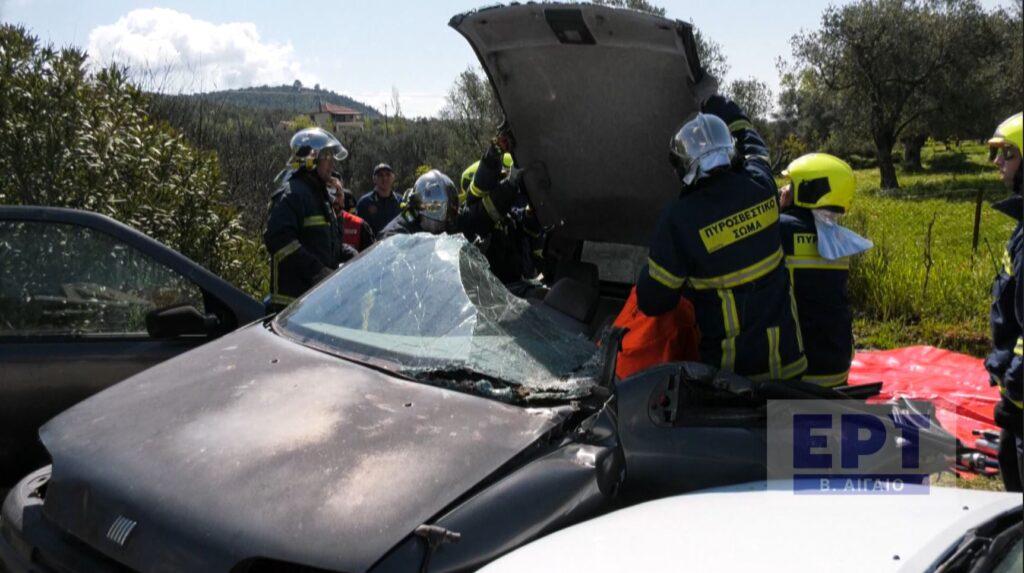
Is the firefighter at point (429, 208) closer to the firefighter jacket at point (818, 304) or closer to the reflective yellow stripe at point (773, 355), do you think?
the firefighter jacket at point (818, 304)

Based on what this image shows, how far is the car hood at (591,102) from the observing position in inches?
162

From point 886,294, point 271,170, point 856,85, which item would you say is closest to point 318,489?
point 886,294

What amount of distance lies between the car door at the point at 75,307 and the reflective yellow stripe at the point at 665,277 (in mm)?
1839

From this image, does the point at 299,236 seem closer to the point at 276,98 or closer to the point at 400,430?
the point at 400,430

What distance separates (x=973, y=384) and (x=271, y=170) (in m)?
10.3

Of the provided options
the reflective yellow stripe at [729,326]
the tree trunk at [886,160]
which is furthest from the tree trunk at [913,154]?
the reflective yellow stripe at [729,326]

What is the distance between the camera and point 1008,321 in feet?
12.2

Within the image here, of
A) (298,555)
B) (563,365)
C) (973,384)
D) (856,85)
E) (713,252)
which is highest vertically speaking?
(856,85)

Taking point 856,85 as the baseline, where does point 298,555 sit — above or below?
below

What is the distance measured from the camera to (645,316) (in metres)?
3.86

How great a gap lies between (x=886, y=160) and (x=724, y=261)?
33.1m

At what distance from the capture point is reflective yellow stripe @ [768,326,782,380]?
3752 mm

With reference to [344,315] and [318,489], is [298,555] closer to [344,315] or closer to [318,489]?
[318,489]

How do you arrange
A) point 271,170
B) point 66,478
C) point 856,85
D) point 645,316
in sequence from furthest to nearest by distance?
point 856,85 < point 271,170 < point 645,316 < point 66,478
